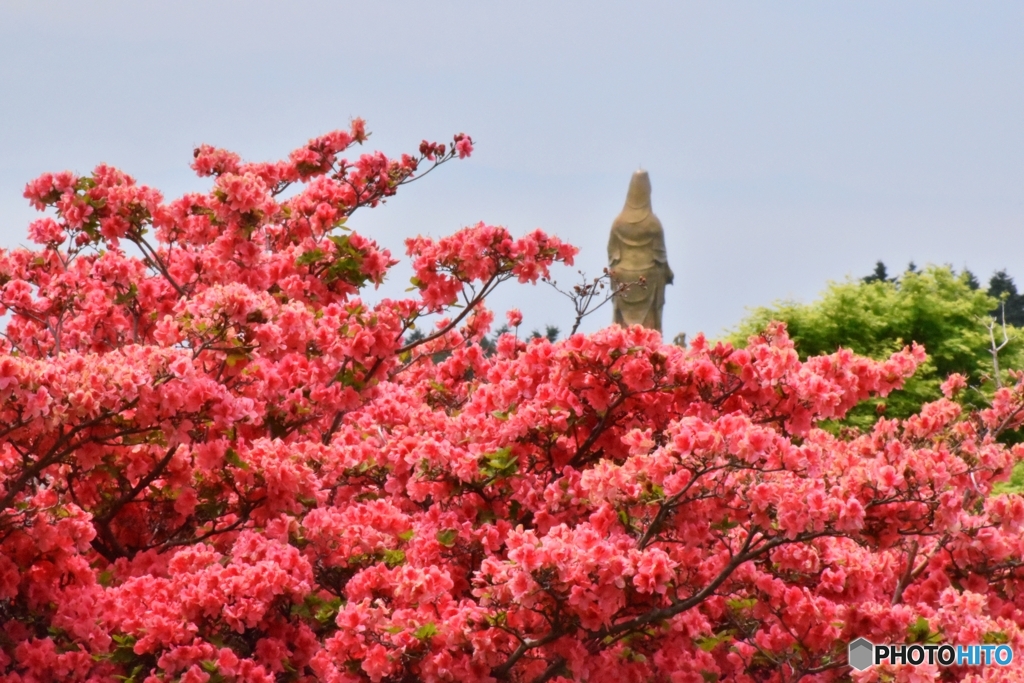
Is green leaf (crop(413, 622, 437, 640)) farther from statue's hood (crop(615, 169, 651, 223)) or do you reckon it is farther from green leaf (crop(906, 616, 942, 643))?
statue's hood (crop(615, 169, 651, 223))

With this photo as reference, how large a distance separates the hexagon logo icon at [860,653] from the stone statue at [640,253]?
17165 mm

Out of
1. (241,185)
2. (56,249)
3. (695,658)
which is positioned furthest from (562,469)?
(56,249)

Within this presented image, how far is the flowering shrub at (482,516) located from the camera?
491cm

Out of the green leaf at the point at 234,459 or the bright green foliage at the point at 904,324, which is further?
the bright green foliage at the point at 904,324

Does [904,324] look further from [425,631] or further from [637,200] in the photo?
[425,631]

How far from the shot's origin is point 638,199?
24016mm

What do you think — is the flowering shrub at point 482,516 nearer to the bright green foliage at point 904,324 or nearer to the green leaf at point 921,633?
the green leaf at point 921,633

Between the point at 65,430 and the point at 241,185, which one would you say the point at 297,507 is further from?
the point at 241,185

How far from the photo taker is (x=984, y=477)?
5.87 metres

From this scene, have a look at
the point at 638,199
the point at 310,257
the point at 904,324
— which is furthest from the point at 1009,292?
the point at 310,257

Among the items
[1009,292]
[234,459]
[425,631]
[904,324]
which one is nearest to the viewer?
[425,631]

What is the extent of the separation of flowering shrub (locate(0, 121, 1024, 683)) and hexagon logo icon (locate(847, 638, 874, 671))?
0.21ft

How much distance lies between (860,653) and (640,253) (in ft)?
59.7

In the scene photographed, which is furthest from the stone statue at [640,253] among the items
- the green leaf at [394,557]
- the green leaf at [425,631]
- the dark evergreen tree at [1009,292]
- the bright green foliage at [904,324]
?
the green leaf at [425,631]
